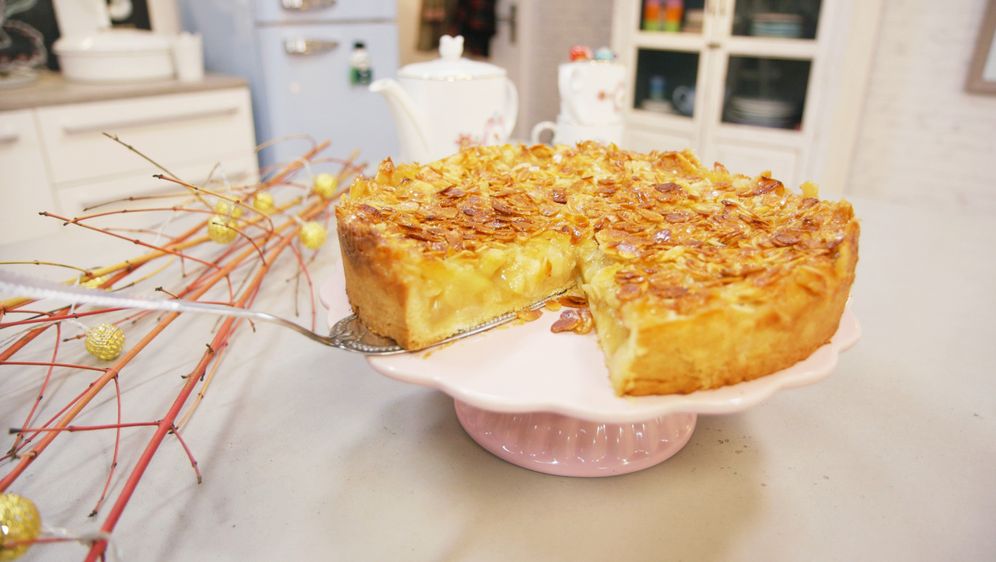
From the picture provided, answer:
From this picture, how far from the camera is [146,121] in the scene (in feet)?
8.59

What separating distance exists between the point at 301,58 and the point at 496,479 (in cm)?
270

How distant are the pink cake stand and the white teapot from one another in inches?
27.3

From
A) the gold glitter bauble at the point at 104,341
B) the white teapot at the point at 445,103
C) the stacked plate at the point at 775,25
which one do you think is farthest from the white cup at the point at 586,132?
the stacked plate at the point at 775,25

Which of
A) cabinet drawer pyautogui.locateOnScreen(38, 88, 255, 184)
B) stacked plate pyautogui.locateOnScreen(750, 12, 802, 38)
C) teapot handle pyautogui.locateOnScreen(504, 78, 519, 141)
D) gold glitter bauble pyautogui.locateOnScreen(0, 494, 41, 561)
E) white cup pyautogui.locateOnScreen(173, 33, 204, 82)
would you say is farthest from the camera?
stacked plate pyautogui.locateOnScreen(750, 12, 802, 38)

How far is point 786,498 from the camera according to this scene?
2.49ft

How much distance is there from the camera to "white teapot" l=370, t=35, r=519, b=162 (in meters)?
1.49

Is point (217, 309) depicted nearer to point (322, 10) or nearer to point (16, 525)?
point (16, 525)

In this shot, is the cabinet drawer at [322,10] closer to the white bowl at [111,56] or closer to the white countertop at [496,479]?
the white bowl at [111,56]

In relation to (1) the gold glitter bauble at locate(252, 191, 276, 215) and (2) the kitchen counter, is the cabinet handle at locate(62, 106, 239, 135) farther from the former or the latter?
(1) the gold glitter bauble at locate(252, 191, 276, 215)

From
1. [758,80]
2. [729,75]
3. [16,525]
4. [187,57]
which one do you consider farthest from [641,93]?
[16,525]

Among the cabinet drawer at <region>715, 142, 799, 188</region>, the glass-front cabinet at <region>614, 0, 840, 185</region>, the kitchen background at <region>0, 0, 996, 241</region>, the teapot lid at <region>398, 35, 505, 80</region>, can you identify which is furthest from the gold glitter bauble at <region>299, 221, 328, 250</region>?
the glass-front cabinet at <region>614, 0, 840, 185</region>

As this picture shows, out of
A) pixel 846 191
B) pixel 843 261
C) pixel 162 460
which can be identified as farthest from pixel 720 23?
pixel 162 460

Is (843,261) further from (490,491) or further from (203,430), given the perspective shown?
(203,430)

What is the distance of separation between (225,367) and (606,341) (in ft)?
2.05
